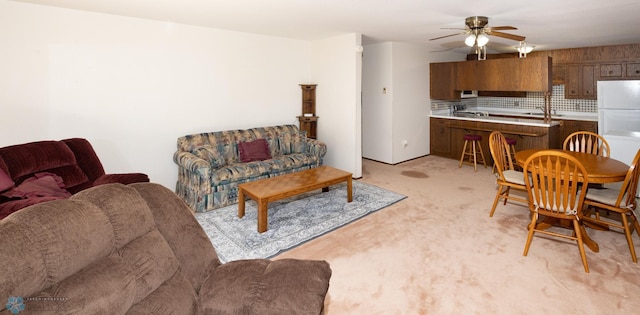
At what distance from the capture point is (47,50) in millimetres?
3557

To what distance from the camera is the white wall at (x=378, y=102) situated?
6266mm

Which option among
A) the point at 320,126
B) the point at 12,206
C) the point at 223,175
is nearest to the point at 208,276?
the point at 12,206

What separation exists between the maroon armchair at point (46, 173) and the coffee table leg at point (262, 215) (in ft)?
3.57

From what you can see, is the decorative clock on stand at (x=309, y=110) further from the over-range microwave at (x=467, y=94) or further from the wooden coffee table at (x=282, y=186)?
the over-range microwave at (x=467, y=94)

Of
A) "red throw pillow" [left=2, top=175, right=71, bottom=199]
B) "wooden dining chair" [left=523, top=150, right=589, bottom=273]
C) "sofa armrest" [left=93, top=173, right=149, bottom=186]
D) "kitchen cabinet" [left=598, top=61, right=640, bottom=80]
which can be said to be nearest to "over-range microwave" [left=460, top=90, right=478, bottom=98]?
"kitchen cabinet" [left=598, top=61, right=640, bottom=80]

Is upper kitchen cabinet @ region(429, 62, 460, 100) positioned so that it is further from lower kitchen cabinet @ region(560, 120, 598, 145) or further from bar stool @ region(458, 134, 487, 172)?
lower kitchen cabinet @ region(560, 120, 598, 145)

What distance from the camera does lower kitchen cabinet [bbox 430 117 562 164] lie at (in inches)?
222

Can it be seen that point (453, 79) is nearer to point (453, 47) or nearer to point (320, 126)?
point (453, 47)

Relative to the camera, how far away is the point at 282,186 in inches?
145

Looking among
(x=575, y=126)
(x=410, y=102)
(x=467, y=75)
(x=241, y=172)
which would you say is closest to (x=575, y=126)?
(x=575, y=126)

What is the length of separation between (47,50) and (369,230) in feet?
12.3

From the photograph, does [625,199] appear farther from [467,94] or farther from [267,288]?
[467,94]

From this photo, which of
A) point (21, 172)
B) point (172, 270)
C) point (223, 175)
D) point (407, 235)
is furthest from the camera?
point (223, 175)

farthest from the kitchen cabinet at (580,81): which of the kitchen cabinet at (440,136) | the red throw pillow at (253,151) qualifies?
the red throw pillow at (253,151)
